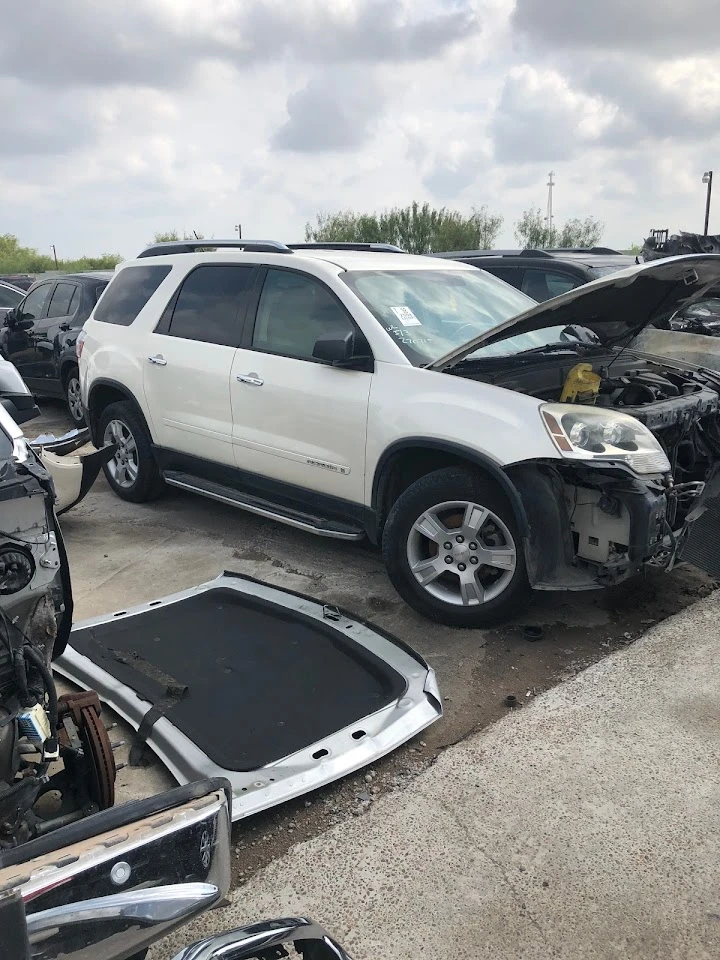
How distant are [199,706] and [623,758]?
5.54ft

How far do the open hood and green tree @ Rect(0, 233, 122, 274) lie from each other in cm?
5593

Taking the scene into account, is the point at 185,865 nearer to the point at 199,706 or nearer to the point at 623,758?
the point at 199,706

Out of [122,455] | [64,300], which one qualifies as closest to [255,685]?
[122,455]

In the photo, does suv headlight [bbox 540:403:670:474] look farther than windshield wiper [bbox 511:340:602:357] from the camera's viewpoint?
No

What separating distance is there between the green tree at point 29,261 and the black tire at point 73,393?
5039 centimetres

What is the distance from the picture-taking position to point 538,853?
2.67 m

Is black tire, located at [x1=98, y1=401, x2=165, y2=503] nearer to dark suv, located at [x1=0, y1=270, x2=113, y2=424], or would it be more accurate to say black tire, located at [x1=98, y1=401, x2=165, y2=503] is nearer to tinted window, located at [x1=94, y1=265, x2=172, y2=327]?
tinted window, located at [x1=94, y1=265, x2=172, y2=327]

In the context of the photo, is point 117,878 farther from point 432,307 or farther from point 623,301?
point 432,307

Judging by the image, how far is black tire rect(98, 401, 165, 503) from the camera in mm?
5977

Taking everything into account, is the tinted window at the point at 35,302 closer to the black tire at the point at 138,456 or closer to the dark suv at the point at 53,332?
the dark suv at the point at 53,332

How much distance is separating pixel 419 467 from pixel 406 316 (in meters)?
0.91

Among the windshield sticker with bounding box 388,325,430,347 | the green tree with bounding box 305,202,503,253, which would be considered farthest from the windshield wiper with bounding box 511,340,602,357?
the green tree with bounding box 305,202,503,253

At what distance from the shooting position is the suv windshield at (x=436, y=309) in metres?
4.51

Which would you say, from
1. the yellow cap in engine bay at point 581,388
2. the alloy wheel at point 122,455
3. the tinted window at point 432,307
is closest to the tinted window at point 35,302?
the alloy wheel at point 122,455
